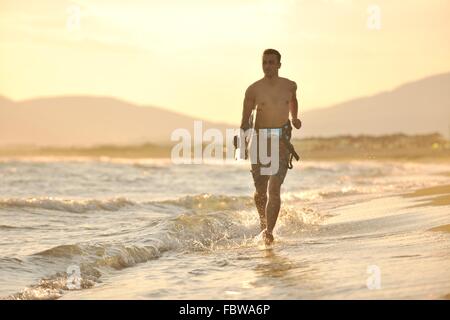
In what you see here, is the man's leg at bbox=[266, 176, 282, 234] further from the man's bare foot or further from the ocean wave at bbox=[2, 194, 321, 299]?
the ocean wave at bbox=[2, 194, 321, 299]

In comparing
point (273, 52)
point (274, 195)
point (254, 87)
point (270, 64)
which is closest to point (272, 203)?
point (274, 195)

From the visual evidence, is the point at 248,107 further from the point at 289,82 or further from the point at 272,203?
the point at 272,203

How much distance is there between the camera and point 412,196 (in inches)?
521

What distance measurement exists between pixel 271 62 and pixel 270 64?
1.0 inches

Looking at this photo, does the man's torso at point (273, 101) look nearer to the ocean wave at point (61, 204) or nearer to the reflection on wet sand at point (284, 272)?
the reflection on wet sand at point (284, 272)

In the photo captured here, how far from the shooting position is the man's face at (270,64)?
27.8 feet

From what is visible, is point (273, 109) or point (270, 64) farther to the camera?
point (273, 109)

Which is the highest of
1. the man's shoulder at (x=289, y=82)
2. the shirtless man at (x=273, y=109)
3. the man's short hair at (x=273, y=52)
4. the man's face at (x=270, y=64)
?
the man's short hair at (x=273, y=52)

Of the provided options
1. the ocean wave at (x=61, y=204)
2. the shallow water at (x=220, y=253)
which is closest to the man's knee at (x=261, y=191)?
the shallow water at (x=220, y=253)

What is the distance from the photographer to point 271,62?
27.8ft

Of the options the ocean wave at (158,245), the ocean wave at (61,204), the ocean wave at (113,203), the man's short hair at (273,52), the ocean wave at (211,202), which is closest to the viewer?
the ocean wave at (158,245)

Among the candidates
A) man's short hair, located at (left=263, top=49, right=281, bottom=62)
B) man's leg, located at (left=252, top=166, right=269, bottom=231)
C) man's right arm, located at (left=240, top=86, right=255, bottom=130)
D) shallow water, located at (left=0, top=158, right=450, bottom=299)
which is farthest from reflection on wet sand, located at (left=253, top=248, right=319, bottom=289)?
man's short hair, located at (left=263, top=49, right=281, bottom=62)

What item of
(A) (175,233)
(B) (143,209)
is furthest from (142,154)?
(A) (175,233)
